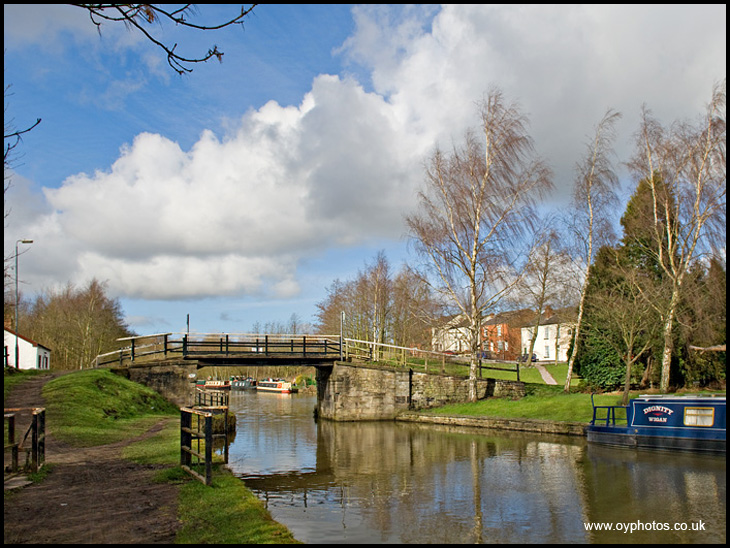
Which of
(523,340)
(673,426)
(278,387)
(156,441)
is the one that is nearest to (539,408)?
(673,426)

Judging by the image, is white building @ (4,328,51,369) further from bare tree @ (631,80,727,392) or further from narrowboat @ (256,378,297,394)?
bare tree @ (631,80,727,392)

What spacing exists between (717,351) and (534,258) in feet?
26.7

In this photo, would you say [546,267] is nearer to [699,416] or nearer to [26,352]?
[699,416]

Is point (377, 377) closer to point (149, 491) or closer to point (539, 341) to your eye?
point (149, 491)

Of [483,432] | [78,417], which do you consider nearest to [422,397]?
[483,432]

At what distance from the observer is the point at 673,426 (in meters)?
16.4

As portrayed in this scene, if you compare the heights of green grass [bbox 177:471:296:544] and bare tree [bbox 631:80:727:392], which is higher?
bare tree [bbox 631:80:727:392]

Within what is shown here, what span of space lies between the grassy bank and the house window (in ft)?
38.7

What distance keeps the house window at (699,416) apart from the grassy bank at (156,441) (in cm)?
1178

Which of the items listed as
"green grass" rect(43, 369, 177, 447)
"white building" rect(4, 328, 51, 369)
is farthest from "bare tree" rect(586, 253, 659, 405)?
"white building" rect(4, 328, 51, 369)

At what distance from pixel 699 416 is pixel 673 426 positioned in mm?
737

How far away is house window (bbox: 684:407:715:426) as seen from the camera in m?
15.7

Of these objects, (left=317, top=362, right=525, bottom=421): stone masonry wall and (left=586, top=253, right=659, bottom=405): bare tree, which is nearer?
(left=586, top=253, right=659, bottom=405): bare tree

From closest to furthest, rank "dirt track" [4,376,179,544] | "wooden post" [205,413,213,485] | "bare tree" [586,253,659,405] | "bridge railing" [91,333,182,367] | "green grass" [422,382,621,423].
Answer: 1. "dirt track" [4,376,179,544]
2. "wooden post" [205,413,213,485]
3. "bare tree" [586,253,659,405]
4. "green grass" [422,382,621,423]
5. "bridge railing" [91,333,182,367]
